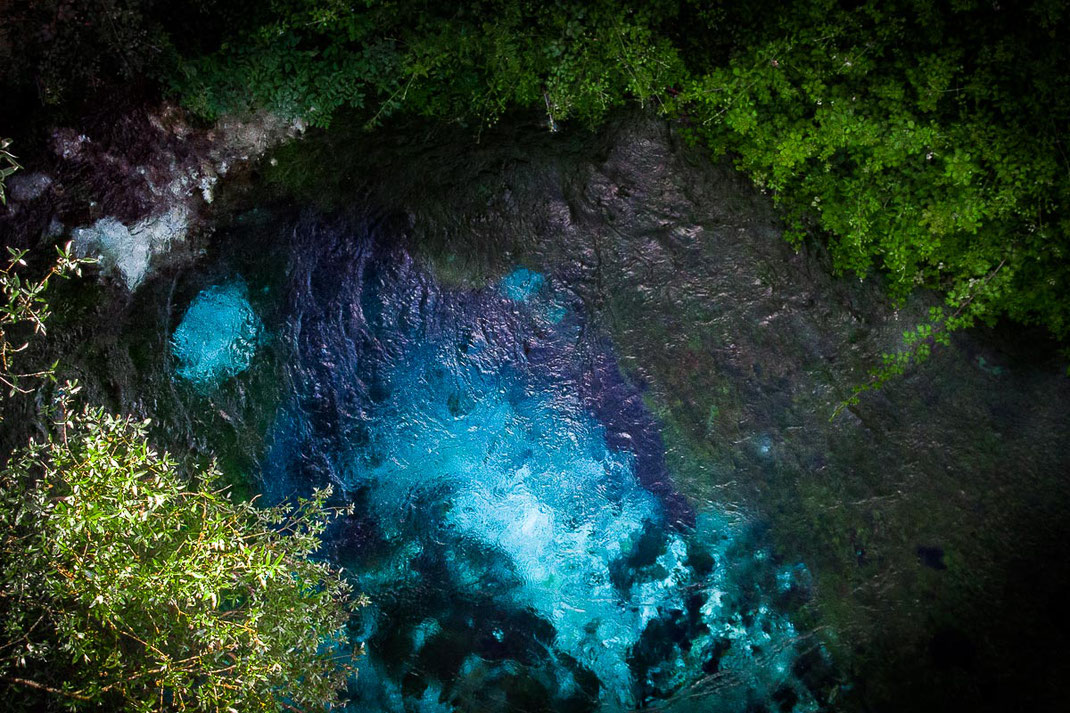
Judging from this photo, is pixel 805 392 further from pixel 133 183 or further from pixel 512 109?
pixel 133 183

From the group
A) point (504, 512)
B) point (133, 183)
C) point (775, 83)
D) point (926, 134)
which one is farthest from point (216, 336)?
point (926, 134)

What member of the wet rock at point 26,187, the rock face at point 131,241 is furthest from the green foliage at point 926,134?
the wet rock at point 26,187

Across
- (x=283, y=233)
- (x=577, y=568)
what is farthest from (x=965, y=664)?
(x=283, y=233)

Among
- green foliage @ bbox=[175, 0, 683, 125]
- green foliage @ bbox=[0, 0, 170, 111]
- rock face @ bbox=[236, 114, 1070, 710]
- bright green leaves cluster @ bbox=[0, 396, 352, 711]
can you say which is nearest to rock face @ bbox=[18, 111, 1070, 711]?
rock face @ bbox=[236, 114, 1070, 710]

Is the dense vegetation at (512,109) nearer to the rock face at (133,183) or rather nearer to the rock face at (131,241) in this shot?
the rock face at (133,183)

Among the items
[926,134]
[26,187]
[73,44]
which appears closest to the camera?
[926,134]

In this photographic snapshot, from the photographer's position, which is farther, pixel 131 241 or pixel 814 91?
pixel 131 241
